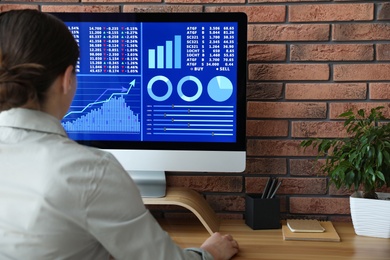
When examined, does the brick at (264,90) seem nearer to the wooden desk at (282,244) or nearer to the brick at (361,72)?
the brick at (361,72)

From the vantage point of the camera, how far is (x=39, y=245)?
967 mm

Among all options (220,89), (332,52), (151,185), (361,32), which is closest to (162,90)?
(220,89)

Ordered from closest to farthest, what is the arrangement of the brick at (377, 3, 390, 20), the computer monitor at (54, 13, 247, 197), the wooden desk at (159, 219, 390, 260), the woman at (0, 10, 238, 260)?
the woman at (0, 10, 238, 260) < the wooden desk at (159, 219, 390, 260) < the computer monitor at (54, 13, 247, 197) < the brick at (377, 3, 390, 20)

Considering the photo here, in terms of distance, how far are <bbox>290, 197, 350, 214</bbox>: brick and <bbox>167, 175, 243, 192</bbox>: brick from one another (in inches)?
8.5

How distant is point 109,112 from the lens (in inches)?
71.3

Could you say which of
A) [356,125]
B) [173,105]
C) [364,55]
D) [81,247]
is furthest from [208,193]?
[81,247]

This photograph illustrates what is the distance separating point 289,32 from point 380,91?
1.28 feet

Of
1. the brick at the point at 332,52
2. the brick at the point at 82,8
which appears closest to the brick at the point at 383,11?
the brick at the point at 332,52

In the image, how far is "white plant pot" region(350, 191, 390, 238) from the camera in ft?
5.55

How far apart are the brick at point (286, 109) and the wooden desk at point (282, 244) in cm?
40

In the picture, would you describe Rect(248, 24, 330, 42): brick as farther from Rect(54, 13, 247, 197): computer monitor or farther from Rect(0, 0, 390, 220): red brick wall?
Rect(54, 13, 247, 197): computer monitor

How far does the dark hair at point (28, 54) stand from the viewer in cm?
99

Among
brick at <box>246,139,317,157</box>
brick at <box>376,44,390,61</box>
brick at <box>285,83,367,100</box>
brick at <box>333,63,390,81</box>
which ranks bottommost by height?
brick at <box>246,139,317,157</box>

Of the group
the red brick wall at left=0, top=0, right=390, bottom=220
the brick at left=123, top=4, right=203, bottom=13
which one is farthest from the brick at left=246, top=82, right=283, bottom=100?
the brick at left=123, top=4, right=203, bottom=13
